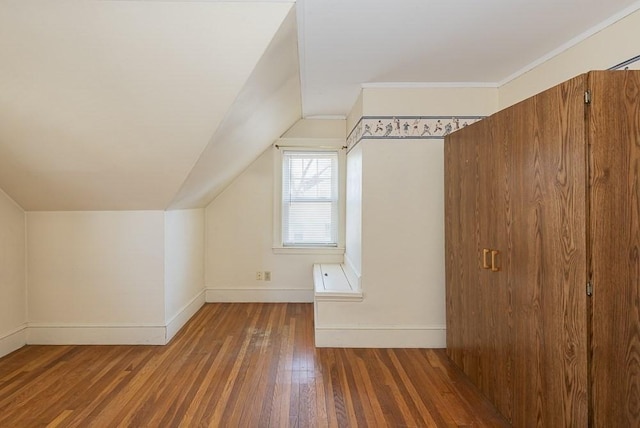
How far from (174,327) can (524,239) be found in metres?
2.98

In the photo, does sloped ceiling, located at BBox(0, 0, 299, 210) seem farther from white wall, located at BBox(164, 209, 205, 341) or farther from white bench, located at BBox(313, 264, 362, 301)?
white bench, located at BBox(313, 264, 362, 301)

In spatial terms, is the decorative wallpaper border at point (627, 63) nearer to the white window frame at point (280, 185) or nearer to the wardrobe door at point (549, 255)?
the wardrobe door at point (549, 255)

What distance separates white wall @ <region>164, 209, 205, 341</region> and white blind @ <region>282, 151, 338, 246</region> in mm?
1014

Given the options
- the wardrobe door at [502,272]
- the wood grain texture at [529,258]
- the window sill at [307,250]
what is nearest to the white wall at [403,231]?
the wood grain texture at [529,258]

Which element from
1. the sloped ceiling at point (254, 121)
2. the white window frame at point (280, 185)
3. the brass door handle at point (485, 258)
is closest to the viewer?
the brass door handle at point (485, 258)

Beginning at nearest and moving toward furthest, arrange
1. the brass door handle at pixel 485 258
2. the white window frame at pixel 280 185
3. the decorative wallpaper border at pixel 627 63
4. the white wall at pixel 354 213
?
1. the decorative wallpaper border at pixel 627 63
2. the brass door handle at pixel 485 258
3. the white wall at pixel 354 213
4. the white window frame at pixel 280 185

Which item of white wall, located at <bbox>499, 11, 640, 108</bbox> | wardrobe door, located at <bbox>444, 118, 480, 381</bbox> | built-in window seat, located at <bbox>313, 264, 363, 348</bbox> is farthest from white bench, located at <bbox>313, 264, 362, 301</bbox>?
white wall, located at <bbox>499, 11, 640, 108</bbox>

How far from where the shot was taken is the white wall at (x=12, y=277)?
2850mm

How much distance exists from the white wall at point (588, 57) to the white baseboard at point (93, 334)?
3576 millimetres

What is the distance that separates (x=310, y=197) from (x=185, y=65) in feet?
7.99

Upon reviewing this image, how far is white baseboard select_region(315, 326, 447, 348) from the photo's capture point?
3.00 meters

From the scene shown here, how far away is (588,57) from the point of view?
2119 mm

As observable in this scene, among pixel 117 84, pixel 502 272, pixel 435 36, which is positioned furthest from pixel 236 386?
pixel 435 36

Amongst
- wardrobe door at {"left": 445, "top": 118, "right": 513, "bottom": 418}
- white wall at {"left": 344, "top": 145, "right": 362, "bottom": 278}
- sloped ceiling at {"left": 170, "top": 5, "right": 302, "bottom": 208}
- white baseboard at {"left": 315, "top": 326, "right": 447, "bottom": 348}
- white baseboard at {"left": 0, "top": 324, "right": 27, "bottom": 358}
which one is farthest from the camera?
white wall at {"left": 344, "top": 145, "right": 362, "bottom": 278}
